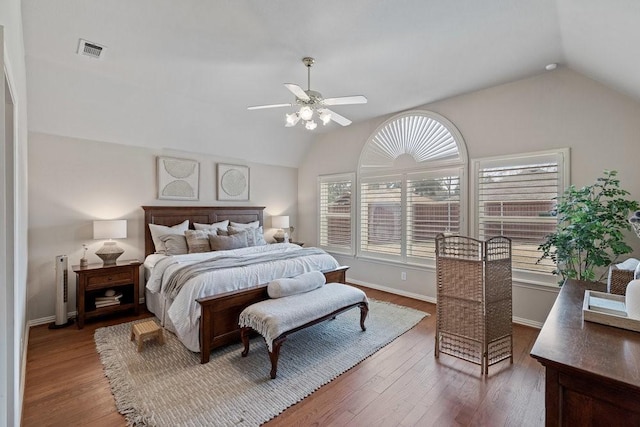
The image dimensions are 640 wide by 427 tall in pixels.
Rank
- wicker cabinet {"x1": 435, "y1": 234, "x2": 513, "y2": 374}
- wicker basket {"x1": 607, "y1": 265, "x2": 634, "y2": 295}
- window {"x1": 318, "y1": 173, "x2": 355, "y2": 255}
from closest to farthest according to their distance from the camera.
Answer: wicker basket {"x1": 607, "y1": 265, "x2": 634, "y2": 295} → wicker cabinet {"x1": 435, "y1": 234, "x2": 513, "y2": 374} → window {"x1": 318, "y1": 173, "x2": 355, "y2": 255}

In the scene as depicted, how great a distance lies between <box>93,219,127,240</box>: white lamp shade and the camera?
3.64 metres

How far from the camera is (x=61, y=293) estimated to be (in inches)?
132

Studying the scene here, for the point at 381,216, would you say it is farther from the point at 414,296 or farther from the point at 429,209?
the point at 414,296

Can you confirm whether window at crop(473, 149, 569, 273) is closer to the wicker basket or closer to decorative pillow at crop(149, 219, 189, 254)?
the wicker basket

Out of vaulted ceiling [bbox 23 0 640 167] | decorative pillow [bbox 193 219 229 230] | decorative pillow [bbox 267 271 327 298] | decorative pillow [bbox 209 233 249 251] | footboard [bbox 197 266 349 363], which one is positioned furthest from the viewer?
decorative pillow [bbox 193 219 229 230]

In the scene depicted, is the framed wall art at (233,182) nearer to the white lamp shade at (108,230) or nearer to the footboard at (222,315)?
the white lamp shade at (108,230)

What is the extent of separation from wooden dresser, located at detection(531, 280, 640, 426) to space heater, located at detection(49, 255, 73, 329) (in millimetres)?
4507

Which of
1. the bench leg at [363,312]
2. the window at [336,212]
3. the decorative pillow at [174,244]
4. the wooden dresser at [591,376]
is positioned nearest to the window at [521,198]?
the bench leg at [363,312]

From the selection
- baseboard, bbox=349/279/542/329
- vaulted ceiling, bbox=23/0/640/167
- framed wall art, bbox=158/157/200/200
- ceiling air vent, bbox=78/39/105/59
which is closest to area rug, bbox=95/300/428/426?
baseboard, bbox=349/279/542/329

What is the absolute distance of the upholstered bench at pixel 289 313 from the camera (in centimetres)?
242

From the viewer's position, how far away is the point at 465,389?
2.30m

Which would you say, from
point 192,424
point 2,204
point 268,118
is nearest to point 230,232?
point 268,118

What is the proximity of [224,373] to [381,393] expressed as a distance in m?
1.34

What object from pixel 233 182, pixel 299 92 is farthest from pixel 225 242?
pixel 299 92
